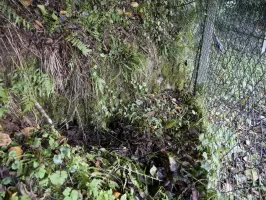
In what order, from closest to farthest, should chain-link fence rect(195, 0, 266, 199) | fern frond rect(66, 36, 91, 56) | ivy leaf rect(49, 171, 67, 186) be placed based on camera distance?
ivy leaf rect(49, 171, 67, 186) < chain-link fence rect(195, 0, 266, 199) < fern frond rect(66, 36, 91, 56)

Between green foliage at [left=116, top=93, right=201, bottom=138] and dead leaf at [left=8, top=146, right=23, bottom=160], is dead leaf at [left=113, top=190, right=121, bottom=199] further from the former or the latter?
green foliage at [left=116, top=93, right=201, bottom=138]

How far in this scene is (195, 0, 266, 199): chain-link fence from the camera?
1623 mm

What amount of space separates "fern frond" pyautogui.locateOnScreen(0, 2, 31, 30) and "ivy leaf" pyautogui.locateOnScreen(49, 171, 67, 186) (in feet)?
4.65

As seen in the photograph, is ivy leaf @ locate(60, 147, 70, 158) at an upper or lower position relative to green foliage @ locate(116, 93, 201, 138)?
lower

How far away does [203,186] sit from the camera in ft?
6.01

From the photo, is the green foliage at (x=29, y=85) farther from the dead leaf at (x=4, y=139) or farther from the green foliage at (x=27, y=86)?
the dead leaf at (x=4, y=139)

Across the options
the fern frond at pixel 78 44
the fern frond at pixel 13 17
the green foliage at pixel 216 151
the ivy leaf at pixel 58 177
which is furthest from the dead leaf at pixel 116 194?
the fern frond at pixel 13 17

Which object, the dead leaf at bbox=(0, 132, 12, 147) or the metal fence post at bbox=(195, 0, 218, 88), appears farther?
the metal fence post at bbox=(195, 0, 218, 88)

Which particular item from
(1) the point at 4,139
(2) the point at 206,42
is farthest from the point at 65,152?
(2) the point at 206,42

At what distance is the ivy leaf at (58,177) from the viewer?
1486 mm

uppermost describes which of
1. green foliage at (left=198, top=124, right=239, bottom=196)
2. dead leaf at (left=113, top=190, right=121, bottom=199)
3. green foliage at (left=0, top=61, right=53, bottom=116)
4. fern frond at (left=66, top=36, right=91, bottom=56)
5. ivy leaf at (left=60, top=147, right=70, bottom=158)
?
fern frond at (left=66, top=36, right=91, bottom=56)

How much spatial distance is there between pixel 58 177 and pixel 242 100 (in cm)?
161

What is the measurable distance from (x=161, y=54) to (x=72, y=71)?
4.39ft

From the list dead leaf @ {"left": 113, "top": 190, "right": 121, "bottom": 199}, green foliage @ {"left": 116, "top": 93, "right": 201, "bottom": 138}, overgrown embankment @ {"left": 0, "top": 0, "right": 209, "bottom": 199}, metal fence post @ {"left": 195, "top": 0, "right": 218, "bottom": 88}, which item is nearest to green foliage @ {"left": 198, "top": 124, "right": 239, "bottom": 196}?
overgrown embankment @ {"left": 0, "top": 0, "right": 209, "bottom": 199}
